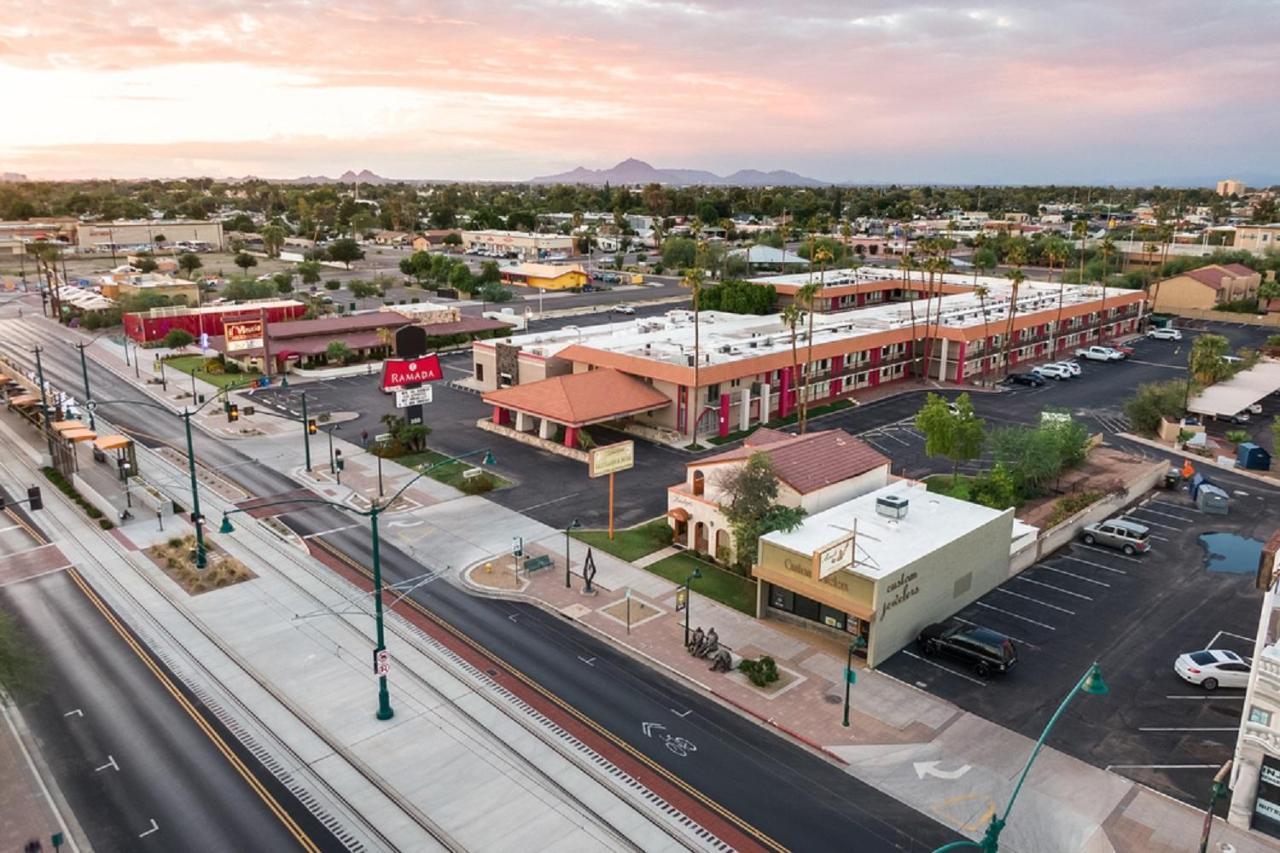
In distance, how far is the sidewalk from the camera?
88.9ft

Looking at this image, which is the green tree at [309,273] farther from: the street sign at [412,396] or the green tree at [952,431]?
the green tree at [952,431]

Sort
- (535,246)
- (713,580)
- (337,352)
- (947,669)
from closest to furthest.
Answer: (947,669) → (713,580) → (337,352) → (535,246)

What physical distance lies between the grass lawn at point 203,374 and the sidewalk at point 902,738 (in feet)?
186

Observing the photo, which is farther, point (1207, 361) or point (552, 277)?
point (552, 277)

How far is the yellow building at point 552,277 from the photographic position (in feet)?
508

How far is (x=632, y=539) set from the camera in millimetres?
49062

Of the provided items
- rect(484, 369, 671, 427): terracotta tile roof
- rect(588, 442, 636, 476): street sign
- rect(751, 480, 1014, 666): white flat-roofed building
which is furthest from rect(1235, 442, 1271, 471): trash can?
rect(588, 442, 636, 476): street sign

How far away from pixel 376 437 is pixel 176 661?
3294 cm

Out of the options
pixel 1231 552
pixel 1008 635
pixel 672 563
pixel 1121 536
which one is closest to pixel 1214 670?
pixel 1008 635

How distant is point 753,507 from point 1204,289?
120086 millimetres

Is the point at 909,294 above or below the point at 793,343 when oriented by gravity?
above

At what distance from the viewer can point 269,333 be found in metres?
91.4

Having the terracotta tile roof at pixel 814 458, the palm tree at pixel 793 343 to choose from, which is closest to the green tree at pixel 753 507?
the terracotta tile roof at pixel 814 458

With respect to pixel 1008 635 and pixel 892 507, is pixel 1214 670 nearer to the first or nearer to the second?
pixel 1008 635
